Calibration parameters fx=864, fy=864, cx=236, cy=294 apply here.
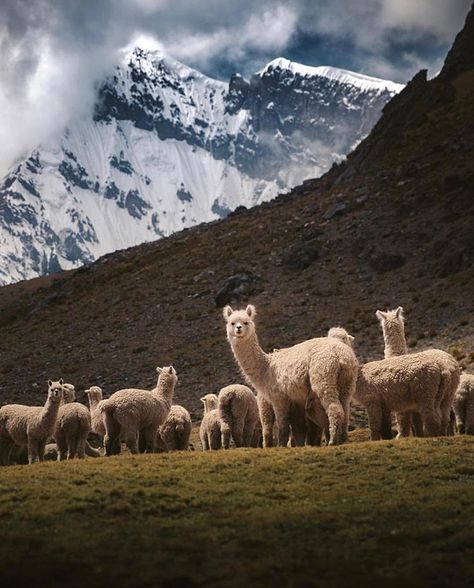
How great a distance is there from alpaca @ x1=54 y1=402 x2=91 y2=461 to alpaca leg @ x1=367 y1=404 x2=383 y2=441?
26.0 feet

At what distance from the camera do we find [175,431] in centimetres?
2550

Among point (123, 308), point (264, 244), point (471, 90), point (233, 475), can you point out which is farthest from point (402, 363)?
point (471, 90)

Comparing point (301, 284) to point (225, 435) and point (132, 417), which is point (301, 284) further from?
point (132, 417)

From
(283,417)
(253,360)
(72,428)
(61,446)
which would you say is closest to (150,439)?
(72,428)

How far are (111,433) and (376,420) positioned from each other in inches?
271

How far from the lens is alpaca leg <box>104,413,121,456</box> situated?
22.4m

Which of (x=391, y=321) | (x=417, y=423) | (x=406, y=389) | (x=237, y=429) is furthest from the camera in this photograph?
(x=237, y=429)

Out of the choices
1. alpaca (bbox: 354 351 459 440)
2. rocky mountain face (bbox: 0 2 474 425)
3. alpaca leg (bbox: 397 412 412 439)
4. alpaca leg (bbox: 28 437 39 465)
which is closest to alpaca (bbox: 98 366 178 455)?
alpaca leg (bbox: 28 437 39 465)

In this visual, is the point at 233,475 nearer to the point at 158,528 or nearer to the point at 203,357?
the point at 158,528

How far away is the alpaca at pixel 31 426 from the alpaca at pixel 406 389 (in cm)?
766

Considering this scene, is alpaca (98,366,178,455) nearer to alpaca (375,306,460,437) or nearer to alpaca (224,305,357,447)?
alpaca (224,305,357,447)

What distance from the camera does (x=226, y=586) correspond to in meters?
10.4

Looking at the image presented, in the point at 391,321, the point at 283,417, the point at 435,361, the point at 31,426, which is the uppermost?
the point at 391,321

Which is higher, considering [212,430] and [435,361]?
[435,361]
